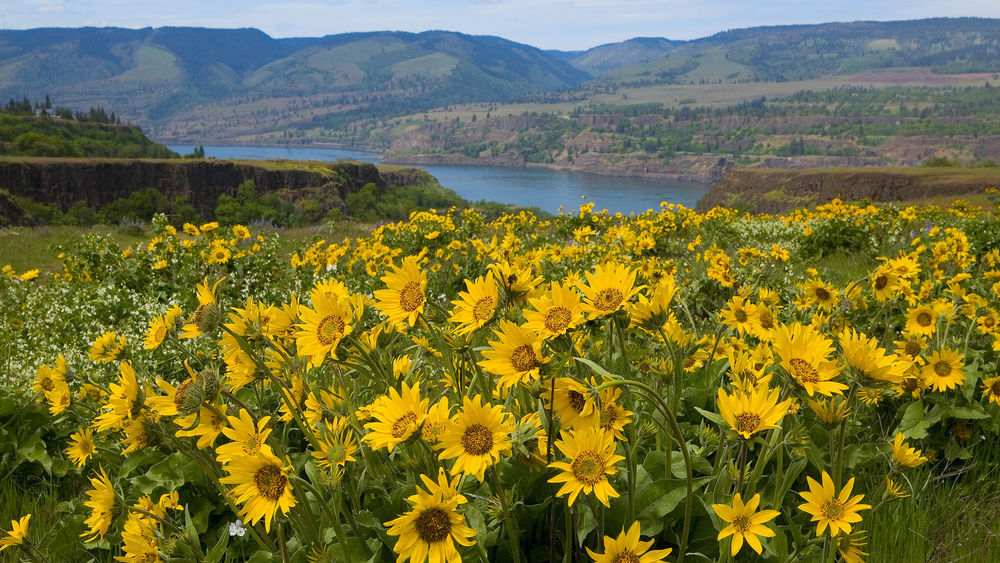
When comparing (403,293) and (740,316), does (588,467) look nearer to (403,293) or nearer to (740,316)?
(403,293)

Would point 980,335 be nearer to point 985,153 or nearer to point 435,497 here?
point 435,497

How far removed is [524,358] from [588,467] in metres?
0.27

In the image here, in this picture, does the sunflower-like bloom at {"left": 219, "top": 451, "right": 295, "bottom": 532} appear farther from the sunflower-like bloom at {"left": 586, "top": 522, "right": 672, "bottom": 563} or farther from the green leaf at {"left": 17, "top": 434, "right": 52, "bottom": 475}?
the green leaf at {"left": 17, "top": 434, "right": 52, "bottom": 475}

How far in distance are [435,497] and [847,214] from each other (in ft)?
31.9

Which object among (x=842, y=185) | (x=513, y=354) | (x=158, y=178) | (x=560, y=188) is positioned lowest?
(x=560, y=188)

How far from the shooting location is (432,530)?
1.24 metres

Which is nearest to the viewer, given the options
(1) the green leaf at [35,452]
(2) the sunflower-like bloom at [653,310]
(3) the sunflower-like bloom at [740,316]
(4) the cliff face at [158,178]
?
(2) the sunflower-like bloom at [653,310]

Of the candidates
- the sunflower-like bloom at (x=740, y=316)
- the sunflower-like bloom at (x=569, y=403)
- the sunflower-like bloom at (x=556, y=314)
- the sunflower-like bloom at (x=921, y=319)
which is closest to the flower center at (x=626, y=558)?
the sunflower-like bloom at (x=569, y=403)

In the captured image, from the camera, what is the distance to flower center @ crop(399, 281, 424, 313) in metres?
1.55

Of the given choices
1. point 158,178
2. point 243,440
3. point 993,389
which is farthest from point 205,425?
point 158,178

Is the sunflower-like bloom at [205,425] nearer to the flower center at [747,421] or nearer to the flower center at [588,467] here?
the flower center at [588,467]

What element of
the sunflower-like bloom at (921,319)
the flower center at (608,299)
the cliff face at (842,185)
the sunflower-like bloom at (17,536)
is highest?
the flower center at (608,299)

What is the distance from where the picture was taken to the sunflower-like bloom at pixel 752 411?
1.32 m

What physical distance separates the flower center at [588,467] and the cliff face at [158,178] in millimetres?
57610
